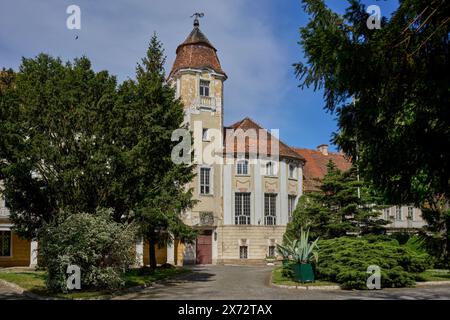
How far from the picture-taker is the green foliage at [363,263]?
20.8 m

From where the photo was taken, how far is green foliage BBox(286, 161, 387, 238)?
3110 cm

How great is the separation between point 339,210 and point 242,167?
43.4 feet

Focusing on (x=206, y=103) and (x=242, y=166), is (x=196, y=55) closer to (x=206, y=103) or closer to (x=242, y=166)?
(x=206, y=103)

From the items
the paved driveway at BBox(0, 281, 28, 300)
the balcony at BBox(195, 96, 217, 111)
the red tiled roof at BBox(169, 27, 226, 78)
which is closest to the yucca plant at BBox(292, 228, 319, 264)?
the paved driveway at BBox(0, 281, 28, 300)

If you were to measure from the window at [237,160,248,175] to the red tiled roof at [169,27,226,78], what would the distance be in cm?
807

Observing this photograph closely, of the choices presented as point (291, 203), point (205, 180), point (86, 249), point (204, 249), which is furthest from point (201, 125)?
point (86, 249)

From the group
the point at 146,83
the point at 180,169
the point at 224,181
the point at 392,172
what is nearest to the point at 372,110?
the point at 392,172

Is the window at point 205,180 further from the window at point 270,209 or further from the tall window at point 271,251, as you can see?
the tall window at point 271,251

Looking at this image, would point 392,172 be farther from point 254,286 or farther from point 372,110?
point 254,286

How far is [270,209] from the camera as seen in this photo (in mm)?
43688

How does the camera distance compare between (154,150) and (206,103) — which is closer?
(154,150)

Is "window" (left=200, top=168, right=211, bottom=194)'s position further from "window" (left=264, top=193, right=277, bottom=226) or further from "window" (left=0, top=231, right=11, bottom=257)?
"window" (left=0, top=231, right=11, bottom=257)
